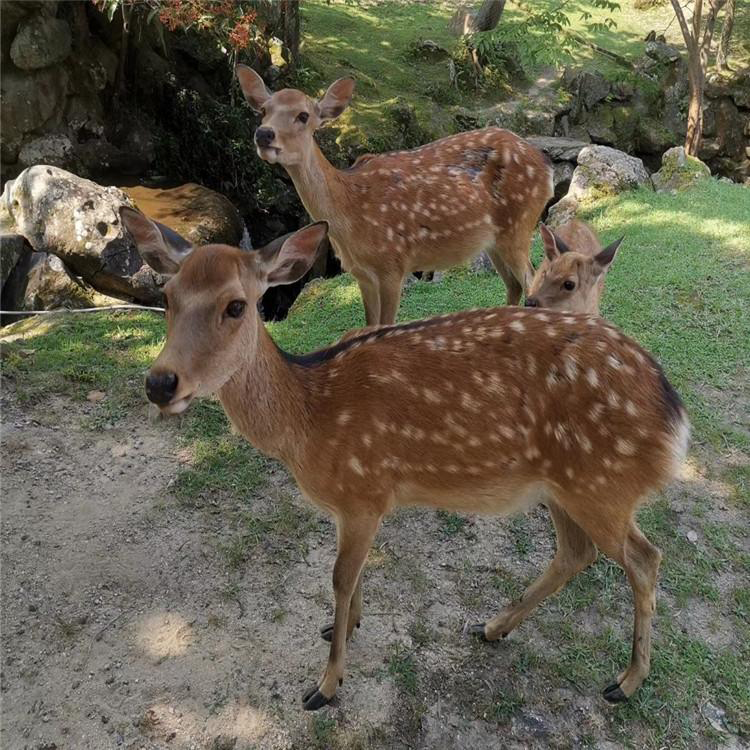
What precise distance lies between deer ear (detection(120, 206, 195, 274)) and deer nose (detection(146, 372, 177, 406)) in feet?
1.99

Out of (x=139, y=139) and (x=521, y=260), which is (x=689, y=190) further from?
(x=139, y=139)

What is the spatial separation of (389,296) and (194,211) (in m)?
4.23

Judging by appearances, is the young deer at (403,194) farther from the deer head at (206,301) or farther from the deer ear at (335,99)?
the deer head at (206,301)

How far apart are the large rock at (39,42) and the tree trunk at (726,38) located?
35.1ft

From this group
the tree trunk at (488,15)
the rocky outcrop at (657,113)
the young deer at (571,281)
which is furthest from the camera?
the tree trunk at (488,15)

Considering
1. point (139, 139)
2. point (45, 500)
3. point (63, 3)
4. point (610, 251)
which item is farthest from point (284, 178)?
point (45, 500)

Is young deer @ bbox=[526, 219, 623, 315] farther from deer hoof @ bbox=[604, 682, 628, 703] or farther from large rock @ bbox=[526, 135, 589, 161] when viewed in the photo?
large rock @ bbox=[526, 135, 589, 161]

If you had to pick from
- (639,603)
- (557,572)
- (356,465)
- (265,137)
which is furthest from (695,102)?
(356,465)

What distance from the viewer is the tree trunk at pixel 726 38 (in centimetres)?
1227

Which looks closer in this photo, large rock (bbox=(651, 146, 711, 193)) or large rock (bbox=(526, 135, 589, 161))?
large rock (bbox=(651, 146, 711, 193))

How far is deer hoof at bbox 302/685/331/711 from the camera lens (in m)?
2.92

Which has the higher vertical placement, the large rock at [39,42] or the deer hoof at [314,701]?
the large rock at [39,42]

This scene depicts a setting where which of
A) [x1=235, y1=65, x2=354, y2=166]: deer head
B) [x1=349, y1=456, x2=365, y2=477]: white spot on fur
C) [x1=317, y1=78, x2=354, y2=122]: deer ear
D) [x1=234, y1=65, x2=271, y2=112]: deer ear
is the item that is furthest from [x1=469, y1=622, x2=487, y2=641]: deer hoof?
[x1=234, y1=65, x2=271, y2=112]: deer ear

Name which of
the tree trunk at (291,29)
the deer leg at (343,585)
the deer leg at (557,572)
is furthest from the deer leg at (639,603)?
the tree trunk at (291,29)
